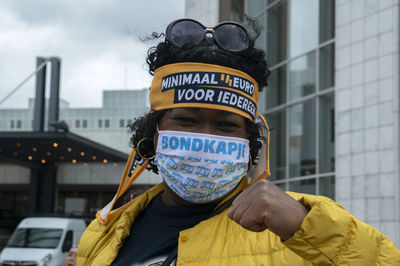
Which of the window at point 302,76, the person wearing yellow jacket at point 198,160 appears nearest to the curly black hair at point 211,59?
the person wearing yellow jacket at point 198,160

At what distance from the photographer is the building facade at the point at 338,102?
10.2 metres

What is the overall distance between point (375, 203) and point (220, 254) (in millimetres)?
8685

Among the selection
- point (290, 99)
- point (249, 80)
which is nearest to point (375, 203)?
point (290, 99)

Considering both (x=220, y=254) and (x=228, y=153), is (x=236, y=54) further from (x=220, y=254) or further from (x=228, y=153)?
(x=220, y=254)

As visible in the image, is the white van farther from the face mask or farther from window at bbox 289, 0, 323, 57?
the face mask

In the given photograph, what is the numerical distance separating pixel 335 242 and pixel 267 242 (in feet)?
1.16

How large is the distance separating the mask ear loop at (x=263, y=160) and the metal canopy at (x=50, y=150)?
19852mm

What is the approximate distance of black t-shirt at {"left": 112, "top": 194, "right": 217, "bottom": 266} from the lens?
7.61ft

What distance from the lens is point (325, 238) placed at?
5.45 ft

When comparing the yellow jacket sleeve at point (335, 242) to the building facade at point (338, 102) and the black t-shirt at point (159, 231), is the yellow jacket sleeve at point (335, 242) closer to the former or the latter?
the black t-shirt at point (159, 231)

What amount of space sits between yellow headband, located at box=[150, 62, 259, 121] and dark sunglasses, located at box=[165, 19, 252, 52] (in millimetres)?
119

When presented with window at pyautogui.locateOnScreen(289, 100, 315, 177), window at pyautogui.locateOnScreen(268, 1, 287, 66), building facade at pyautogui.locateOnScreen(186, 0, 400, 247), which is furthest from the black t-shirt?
window at pyautogui.locateOnScreen(268, 1, 287, 66)

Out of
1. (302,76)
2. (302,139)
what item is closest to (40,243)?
(302,139)

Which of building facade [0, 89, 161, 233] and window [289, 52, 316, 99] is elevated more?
window [289, 52, 316, 99]
